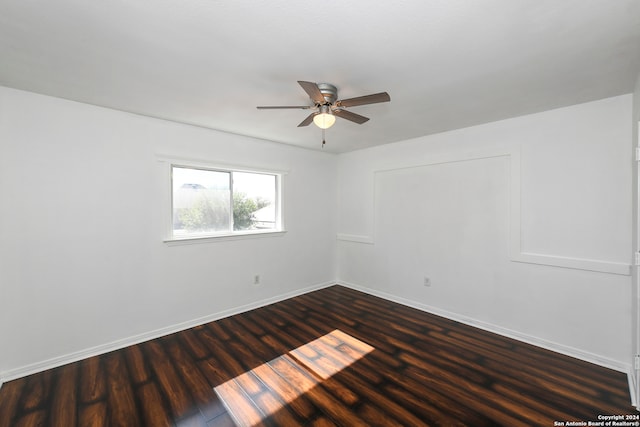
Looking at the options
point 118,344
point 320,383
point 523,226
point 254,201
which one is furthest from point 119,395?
point 523,226

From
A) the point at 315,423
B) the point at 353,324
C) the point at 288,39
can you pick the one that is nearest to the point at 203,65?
the point at 288,39

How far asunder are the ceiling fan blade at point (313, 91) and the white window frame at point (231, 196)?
6.55ft

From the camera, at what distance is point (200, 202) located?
11.3 feet

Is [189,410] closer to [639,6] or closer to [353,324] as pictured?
[353,324]

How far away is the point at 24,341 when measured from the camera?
232 centimetres

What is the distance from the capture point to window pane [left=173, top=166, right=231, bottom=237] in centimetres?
327

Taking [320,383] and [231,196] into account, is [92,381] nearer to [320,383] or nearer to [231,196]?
[320,383]

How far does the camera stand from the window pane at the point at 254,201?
3818 millimetres

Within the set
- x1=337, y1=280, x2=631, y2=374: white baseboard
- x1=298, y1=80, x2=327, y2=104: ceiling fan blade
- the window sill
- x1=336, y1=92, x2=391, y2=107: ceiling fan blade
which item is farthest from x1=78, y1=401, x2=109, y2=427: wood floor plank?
x1=337, y1=280, x2=631, y2=374: white baseboard

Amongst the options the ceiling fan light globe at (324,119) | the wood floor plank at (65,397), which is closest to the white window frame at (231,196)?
the wood floor plank at (65,397)

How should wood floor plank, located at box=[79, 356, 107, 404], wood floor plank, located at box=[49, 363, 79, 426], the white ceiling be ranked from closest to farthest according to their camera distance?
1. the white ceiling
2. wood floor plank, located at box=[49, 363, 79, 426]
3. wood floor plank, located at box=[79, 356, 107, 404]

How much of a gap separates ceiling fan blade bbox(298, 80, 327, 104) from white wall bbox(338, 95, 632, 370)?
229cm

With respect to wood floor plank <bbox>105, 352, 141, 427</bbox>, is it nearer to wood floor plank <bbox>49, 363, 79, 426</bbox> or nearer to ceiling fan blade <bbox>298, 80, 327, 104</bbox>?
wood floor plank <bbox>49, 363, 79, 426</bbox>

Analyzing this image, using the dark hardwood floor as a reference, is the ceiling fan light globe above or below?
above
